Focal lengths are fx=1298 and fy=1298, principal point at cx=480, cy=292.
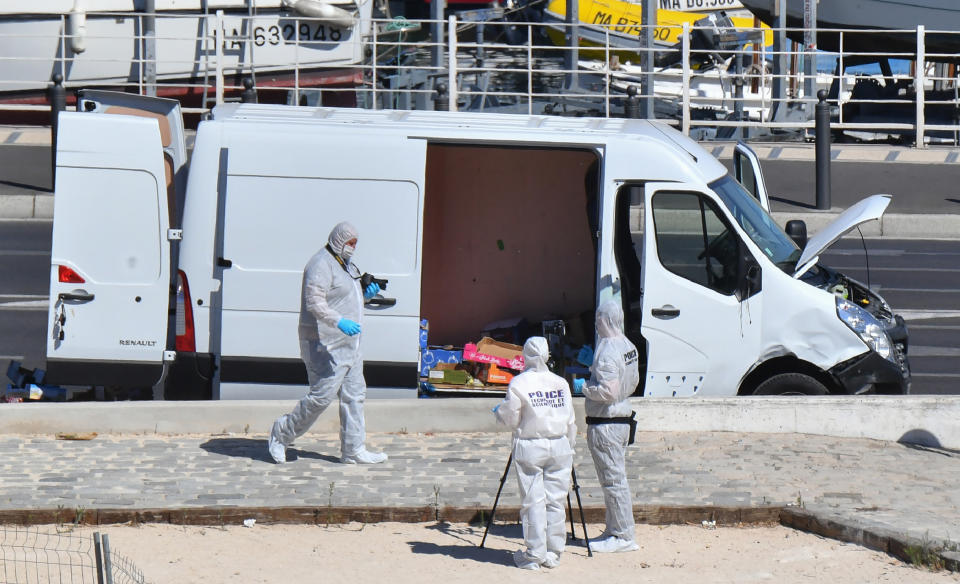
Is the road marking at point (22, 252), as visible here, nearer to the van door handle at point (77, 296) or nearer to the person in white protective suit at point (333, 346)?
the van door handle at point (77, 296)

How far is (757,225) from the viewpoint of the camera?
962cm

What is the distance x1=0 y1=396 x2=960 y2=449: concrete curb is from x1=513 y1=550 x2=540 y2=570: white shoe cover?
2.31 metres

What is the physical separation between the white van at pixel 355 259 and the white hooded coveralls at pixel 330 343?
73 centimetres

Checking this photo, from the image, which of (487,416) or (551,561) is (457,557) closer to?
(551,561)

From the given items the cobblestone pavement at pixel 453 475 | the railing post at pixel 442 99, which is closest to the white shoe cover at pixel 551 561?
the cobblestone pavement at pixel 453 475

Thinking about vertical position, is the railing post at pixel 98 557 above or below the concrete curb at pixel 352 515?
above

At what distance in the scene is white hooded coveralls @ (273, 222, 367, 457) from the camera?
8234mm

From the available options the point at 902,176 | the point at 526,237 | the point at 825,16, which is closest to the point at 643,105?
the point at 902,176

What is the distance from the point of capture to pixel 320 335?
27.1 ft

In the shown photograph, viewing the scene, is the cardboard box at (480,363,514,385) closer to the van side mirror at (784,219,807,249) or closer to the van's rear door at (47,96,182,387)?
the van's rear door at (47,96,182,387)

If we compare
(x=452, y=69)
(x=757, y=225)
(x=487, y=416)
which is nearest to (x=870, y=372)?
(x=757, y=225)

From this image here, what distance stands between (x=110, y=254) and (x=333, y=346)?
1959 millimetres

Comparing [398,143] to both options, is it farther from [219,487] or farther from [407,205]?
[219,487]

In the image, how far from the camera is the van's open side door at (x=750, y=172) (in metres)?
11.1
